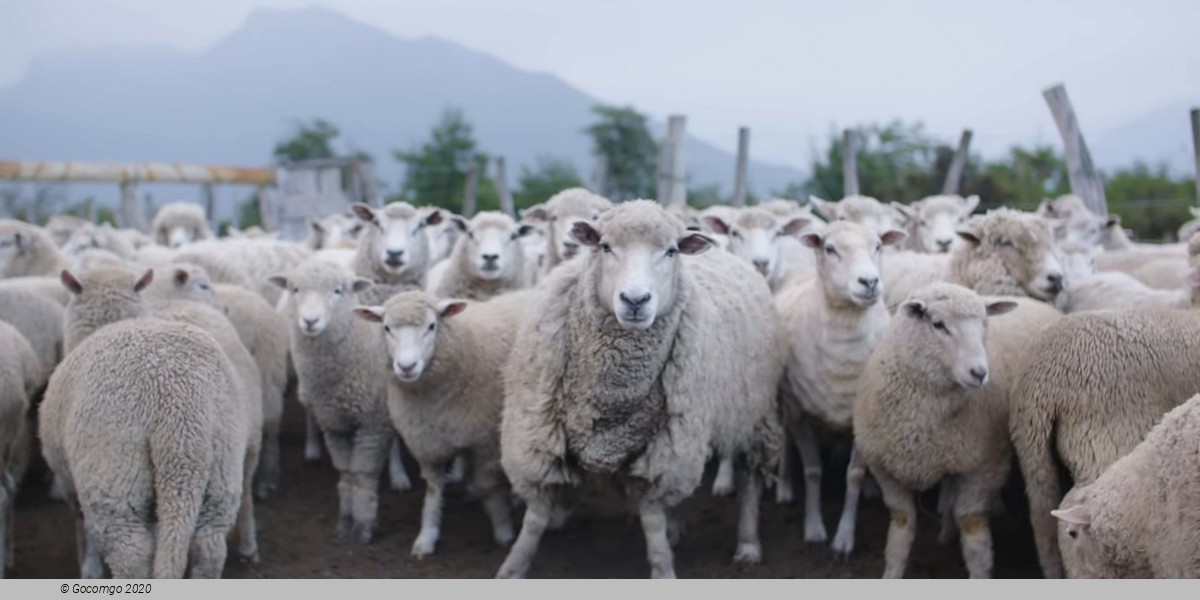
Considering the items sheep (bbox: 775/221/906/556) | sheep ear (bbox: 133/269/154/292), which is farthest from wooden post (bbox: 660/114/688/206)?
sheep ear (bbox: 133/269/154/292)

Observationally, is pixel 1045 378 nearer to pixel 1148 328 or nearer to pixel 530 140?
pixel 1148 328

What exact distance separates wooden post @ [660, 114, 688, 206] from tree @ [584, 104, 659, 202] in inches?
267

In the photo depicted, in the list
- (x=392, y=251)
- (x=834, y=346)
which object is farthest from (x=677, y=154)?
(x=834, y=346)

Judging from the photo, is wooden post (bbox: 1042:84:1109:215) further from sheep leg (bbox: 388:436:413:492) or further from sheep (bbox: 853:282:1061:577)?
sheep leg (bbox: 388:436:413:492)

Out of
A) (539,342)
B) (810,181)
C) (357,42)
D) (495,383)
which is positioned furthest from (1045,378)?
(357,42)

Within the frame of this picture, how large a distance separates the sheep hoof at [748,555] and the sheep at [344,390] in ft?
7.32

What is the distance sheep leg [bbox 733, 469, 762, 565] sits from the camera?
639cm

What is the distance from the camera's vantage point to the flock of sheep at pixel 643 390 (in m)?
4.89

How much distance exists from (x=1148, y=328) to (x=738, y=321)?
7.01 ft

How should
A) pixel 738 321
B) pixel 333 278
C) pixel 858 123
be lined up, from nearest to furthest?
1. pixel 738 321
2. pixel 333 278
3. pixel 858 123

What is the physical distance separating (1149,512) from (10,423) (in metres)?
5.34

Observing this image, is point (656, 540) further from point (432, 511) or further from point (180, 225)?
point (180, 225)

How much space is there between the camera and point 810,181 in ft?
62.6

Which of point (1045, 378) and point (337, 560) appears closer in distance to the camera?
point (1045, 378)
